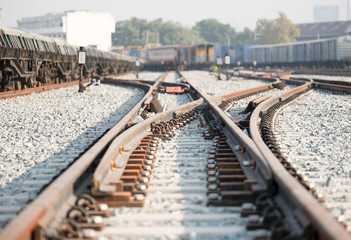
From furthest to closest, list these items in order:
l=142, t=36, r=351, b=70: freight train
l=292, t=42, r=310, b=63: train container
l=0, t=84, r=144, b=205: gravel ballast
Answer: l=292, t=42, r=310, b=63: train container, l=142, t=36, r=351, b=70: freight train, l=0, t=84, r=144, b=205: gravel ballast

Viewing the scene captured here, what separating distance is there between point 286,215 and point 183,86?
45.6 ft

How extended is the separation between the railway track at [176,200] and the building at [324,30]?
104437 mm

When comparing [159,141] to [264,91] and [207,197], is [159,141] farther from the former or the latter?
[264,91]

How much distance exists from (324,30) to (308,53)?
67579mm

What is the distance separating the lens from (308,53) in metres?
45.5

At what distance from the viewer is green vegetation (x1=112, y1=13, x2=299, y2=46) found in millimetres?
108463

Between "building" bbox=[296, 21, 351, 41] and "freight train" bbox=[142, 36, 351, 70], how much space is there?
161ft

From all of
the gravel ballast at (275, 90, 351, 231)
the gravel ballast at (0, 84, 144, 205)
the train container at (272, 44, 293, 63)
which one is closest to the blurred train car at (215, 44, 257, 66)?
the train container at (272, 44, 293, 63)

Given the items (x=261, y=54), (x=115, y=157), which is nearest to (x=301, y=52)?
(x=261, y=54)

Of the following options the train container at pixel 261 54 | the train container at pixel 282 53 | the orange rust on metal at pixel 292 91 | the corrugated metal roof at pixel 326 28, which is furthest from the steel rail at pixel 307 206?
the corrugated metal roof at pixel 326 28

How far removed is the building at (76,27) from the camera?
9531 centimetres

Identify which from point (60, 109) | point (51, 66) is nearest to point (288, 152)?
point (60, 109)

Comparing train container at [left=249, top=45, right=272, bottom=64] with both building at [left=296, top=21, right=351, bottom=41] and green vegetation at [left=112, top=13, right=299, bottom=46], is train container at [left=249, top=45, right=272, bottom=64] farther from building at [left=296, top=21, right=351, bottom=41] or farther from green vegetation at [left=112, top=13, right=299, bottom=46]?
green vegetation at [left=112, top=13, right=299, bottom=46]

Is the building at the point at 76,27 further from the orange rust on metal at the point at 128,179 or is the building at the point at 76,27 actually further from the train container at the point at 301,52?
the orange rust on metal at the point at 128,179
